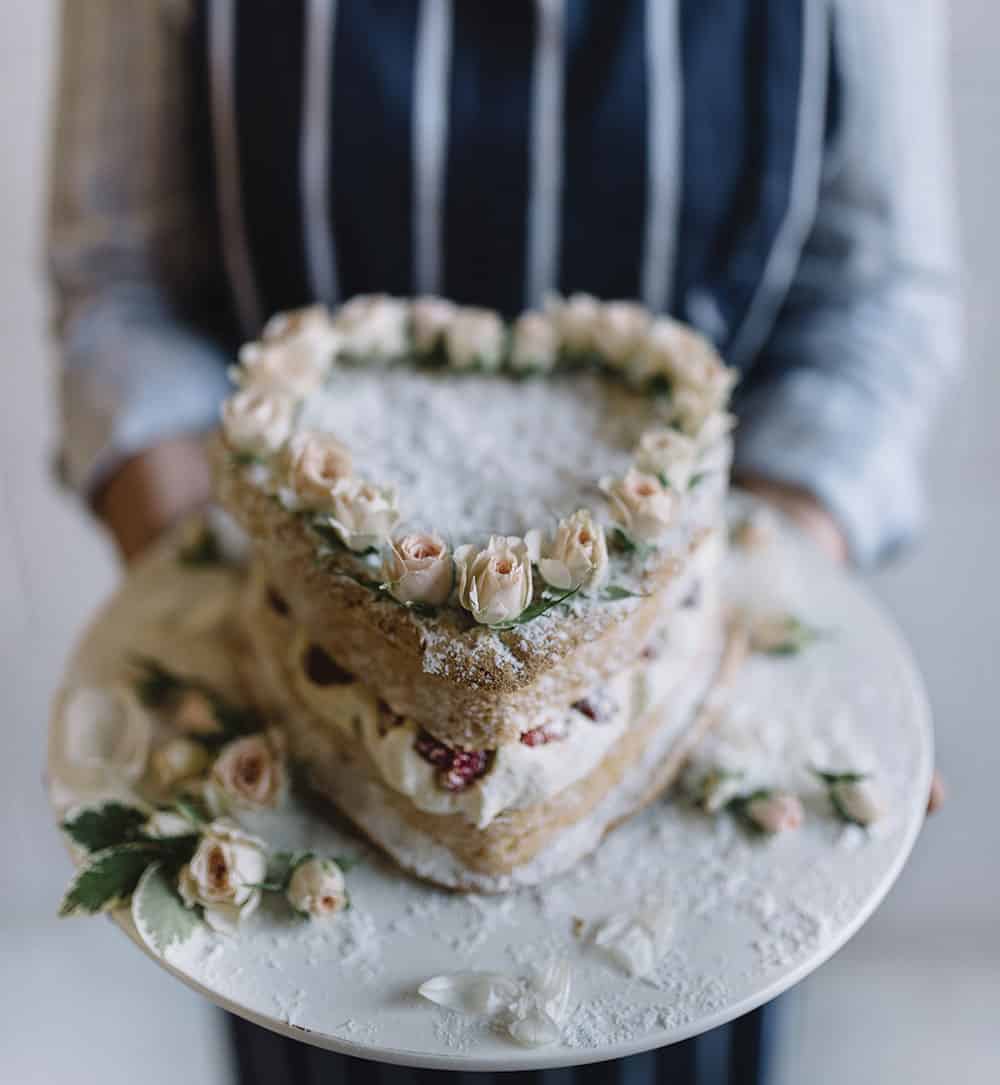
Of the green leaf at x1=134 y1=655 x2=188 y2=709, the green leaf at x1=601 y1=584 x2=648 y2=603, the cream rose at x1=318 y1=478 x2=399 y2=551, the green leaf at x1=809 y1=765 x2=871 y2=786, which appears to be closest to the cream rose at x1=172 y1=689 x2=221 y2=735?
the green leaf at x1=134 y1=655 x2=188 y2=709

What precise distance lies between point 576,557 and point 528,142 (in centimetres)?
53

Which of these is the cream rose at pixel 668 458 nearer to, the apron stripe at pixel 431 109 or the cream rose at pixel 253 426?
the cream rose at pixel 253 426

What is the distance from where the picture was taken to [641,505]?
0.79 meters

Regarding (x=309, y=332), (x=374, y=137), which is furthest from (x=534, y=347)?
(x=374, y=137)

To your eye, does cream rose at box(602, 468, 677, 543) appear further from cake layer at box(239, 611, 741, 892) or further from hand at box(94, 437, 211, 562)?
hand at box(94, 437, 211, 562)

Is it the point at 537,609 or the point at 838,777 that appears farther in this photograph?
the point at 838,777

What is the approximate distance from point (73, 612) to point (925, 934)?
1.46m

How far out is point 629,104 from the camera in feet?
3.59

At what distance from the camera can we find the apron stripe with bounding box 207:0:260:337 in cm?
111

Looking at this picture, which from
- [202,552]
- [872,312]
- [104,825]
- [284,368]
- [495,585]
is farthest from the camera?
[872,312]

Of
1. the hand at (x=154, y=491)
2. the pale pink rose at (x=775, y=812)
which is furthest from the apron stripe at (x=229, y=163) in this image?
the pale pink rose at (x=775, y=812)

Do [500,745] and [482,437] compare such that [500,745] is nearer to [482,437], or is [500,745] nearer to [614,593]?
[614,593]

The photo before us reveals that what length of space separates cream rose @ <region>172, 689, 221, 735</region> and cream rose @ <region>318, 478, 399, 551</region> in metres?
0.22

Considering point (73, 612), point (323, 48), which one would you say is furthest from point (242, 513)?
point (73, 612)
